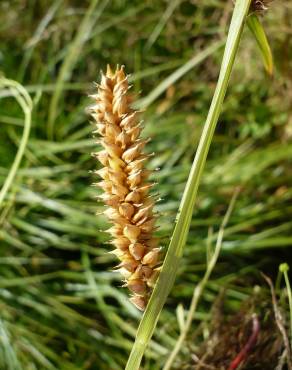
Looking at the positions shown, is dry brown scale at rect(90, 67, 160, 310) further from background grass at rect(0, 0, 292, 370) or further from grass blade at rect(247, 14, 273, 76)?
background grass at rect(0, 0, 292, 370)

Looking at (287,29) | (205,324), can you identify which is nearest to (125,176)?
(205,324)

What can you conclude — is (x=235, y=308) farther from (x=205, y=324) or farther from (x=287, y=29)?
(x=287, y=29)

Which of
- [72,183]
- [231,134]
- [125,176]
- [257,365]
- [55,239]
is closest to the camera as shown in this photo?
[125,176]

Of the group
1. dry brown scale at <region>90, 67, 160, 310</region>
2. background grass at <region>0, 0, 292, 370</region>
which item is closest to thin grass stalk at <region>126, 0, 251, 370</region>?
dry brown scale at <region>90, 67, 160, 310</region>

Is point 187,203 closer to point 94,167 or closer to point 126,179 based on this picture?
point 126,179

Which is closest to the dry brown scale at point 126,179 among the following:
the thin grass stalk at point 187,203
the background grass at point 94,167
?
the thin grass stalk at point 187,203
